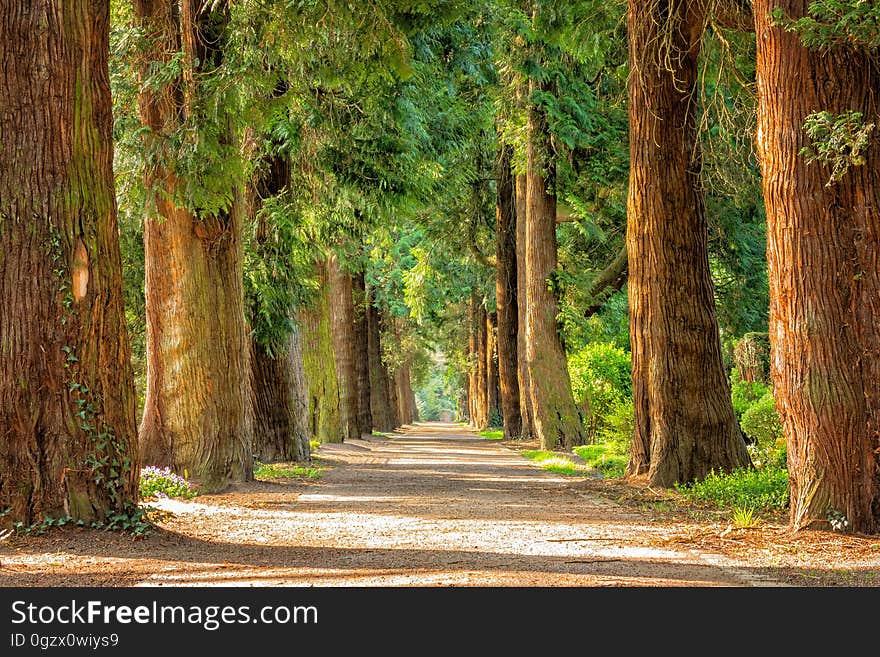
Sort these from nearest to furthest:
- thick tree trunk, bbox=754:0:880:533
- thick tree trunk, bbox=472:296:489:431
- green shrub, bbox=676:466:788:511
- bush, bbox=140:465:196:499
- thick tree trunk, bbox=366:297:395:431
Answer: thick tree trunk, bbox=754:0:880:533 → green shrub, bbox=676:466:788:511 → bush, bbox=140:465:196:499 → thick tree trunk, bbox=366:297:395:431 → thick tree trunk, bbox=472:296:489:431

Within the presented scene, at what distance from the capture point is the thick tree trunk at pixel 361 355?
111 feet

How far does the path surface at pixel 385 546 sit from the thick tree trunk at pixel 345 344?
16134 mm

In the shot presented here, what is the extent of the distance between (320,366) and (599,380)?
22.6 ft

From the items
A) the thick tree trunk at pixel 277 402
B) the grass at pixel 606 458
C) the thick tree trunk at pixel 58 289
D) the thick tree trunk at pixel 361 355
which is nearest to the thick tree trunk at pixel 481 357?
the thick tree trunk at pixel 361 355

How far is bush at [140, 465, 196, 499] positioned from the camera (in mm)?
12621

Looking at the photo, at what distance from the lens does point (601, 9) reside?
15.4m

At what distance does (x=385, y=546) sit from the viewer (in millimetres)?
8820

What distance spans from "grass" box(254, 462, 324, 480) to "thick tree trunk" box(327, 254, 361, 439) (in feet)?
36.7

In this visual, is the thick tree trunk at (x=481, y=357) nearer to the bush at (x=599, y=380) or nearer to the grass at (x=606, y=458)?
the bush at (x=599, y=380)

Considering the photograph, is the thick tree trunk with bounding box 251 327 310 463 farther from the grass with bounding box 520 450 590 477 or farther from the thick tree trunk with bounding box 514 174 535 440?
the thick tree trunk with bounding box 514 174 535 440

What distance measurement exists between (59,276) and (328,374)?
17.3 meters

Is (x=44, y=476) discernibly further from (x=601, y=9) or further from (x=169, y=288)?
(x=601, y=9)

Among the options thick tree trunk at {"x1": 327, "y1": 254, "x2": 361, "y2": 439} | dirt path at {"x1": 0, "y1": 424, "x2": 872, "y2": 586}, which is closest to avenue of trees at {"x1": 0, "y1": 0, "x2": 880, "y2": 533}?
dirt path at {"x1": 0, "y1": 424, "x2": 872, "y2": 586}

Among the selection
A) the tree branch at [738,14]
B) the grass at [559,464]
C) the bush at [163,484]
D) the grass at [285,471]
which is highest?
the tree branch at [738,14]
